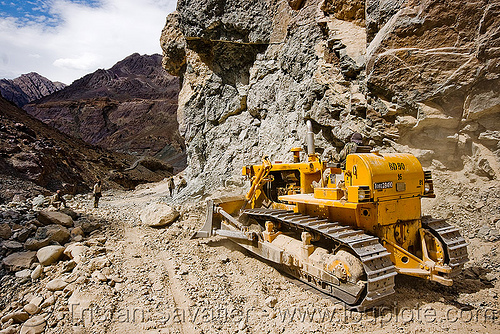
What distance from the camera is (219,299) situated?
14.1 feet

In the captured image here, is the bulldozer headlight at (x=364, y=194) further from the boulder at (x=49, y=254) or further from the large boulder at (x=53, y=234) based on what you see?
the large boulder at (x=53, y=234)

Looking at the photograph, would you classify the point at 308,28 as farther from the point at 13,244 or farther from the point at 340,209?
the point at 13,244

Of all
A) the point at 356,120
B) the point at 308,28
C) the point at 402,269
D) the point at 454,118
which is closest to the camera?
the point at 402,269

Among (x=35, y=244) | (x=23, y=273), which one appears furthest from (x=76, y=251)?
(x=35, y=244)

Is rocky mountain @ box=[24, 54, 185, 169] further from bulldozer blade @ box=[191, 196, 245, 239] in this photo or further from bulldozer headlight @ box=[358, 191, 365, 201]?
bulldozer headlight @ box=[358, 191, 365, 201]

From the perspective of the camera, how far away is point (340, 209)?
4.58 m

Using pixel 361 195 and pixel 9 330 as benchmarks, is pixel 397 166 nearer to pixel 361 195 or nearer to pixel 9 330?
pixel 361 195

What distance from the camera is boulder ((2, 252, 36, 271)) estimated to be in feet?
16.8

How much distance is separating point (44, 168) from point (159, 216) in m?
12.8

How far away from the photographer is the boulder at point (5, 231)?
19.4ft

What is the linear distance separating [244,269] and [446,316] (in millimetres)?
3071

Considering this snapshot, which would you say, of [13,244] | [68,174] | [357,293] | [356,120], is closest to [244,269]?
[357,293]

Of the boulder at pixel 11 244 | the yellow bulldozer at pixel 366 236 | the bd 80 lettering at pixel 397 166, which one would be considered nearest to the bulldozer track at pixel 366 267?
the yellow bulldozer at pixel 366 236

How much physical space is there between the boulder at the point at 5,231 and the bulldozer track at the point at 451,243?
7.69m
